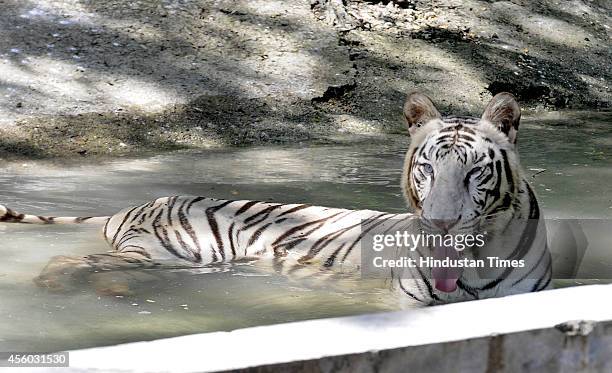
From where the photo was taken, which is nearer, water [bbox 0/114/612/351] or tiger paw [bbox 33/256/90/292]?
water [bbox 0/114/612/351]

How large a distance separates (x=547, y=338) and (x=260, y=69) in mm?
8292

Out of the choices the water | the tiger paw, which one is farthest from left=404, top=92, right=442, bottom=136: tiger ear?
the tiger paw

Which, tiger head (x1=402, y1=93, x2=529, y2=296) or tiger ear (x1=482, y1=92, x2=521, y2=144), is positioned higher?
tiger ear (x1=482, y1=92, x2=521, y2=144)

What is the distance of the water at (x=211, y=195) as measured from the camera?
4531 millimetres

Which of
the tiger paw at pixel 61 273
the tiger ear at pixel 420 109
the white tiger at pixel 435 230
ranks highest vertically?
the tiger ear at pixel 420 109

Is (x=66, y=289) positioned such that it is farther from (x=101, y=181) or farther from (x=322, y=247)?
(x=101, y=181)

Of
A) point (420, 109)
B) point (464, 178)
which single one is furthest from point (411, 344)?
point (420, 109)

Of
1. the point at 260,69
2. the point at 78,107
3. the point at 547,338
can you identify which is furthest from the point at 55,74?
the point at 547,338

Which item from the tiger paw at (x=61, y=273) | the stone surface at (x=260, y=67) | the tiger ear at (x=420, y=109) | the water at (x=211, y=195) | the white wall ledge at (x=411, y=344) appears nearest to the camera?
the white wall ledge at (x=411, y=344)

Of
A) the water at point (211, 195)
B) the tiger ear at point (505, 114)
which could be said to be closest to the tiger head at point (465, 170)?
the tiger ear at point (505, 114)

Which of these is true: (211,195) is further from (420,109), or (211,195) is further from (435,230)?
(435,230)

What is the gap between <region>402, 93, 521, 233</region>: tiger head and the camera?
169 inches

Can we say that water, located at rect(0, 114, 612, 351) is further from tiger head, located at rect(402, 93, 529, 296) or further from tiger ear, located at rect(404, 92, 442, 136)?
tiger ear, located at rect(404, 92, 442, 136)

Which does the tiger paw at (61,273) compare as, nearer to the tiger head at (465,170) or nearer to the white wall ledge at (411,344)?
the tiger head at (465,170)
